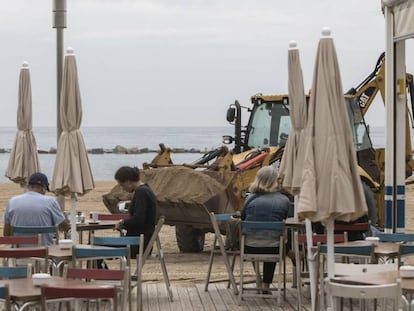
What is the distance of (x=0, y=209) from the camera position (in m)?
28.8

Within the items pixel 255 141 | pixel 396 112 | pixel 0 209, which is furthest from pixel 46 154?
pixel 396 112

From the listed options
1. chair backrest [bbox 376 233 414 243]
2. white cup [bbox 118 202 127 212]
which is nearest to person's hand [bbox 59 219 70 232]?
chair backrest [bbox 376 233 414 243]

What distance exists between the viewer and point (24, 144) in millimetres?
13414

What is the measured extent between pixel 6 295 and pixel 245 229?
15.0ft

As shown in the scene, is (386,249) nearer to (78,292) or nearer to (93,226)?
(93,226)

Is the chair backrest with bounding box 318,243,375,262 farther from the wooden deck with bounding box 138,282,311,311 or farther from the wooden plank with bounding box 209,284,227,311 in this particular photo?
the wooden plank with bounding box 209,284,227,311

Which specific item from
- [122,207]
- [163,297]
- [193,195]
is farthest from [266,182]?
[122,207]

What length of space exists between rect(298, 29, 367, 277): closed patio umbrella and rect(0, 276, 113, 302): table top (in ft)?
5.60

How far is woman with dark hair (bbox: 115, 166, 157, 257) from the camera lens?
11320 mm

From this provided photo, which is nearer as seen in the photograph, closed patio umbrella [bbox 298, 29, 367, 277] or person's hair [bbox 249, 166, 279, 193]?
closed patio umbrella [bbox 298, 29, 367, 277]

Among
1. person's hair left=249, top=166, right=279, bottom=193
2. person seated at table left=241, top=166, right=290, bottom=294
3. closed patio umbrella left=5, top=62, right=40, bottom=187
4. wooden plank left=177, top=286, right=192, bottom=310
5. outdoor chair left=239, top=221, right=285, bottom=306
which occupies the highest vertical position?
closed patio umbrella left=5, top=62, right=40, bottom=187

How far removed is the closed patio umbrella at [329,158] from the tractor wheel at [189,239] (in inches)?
348

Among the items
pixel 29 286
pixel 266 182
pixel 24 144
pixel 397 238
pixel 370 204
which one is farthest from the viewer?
pixel 370 204

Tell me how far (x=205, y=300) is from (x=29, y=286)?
13.7 feet
